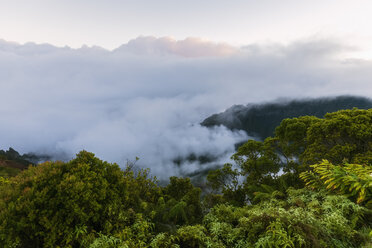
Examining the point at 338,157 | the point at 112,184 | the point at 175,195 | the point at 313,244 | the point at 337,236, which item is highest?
the point at 112,184

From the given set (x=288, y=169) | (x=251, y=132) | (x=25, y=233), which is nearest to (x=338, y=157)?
(x=288, y=169)

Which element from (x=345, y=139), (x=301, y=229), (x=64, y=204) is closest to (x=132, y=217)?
(x=64, y=204)

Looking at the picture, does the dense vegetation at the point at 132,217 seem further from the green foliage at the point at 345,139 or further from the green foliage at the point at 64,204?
the green foliage at the point at 345,139

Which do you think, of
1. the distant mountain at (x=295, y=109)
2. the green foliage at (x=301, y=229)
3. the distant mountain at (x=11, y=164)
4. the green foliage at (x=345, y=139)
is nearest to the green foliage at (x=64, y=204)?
the distant mountain at (x=11, y=164)

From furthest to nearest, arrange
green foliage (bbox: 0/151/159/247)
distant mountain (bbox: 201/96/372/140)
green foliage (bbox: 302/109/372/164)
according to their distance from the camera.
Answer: distant mountain (bbox: 201/96/372/140) → green foliage (bbox: 302/109/372/164) → green foliage (bbox: 0/151/159/247)

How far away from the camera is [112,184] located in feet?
19.5

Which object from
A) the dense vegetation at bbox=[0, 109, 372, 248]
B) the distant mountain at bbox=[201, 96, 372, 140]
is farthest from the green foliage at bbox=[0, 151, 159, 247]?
the distant mountain at bbox=[201, 96, 372, 140]

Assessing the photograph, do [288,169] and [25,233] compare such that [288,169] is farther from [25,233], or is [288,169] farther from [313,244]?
[25,233]

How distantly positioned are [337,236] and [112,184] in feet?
19.3

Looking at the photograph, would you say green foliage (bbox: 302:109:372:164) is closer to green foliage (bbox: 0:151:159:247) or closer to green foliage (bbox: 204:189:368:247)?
green foliage (bbox: 204:189:368:247)

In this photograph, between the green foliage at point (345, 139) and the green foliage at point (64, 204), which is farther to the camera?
the green foliage at point (345, 139)

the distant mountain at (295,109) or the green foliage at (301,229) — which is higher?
the green foliage at (301,229)

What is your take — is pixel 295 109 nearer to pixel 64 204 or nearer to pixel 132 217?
pixel 132 217

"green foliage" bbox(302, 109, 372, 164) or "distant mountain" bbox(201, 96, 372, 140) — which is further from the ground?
"green foliage" bbox(302, 109, 372, 164)
